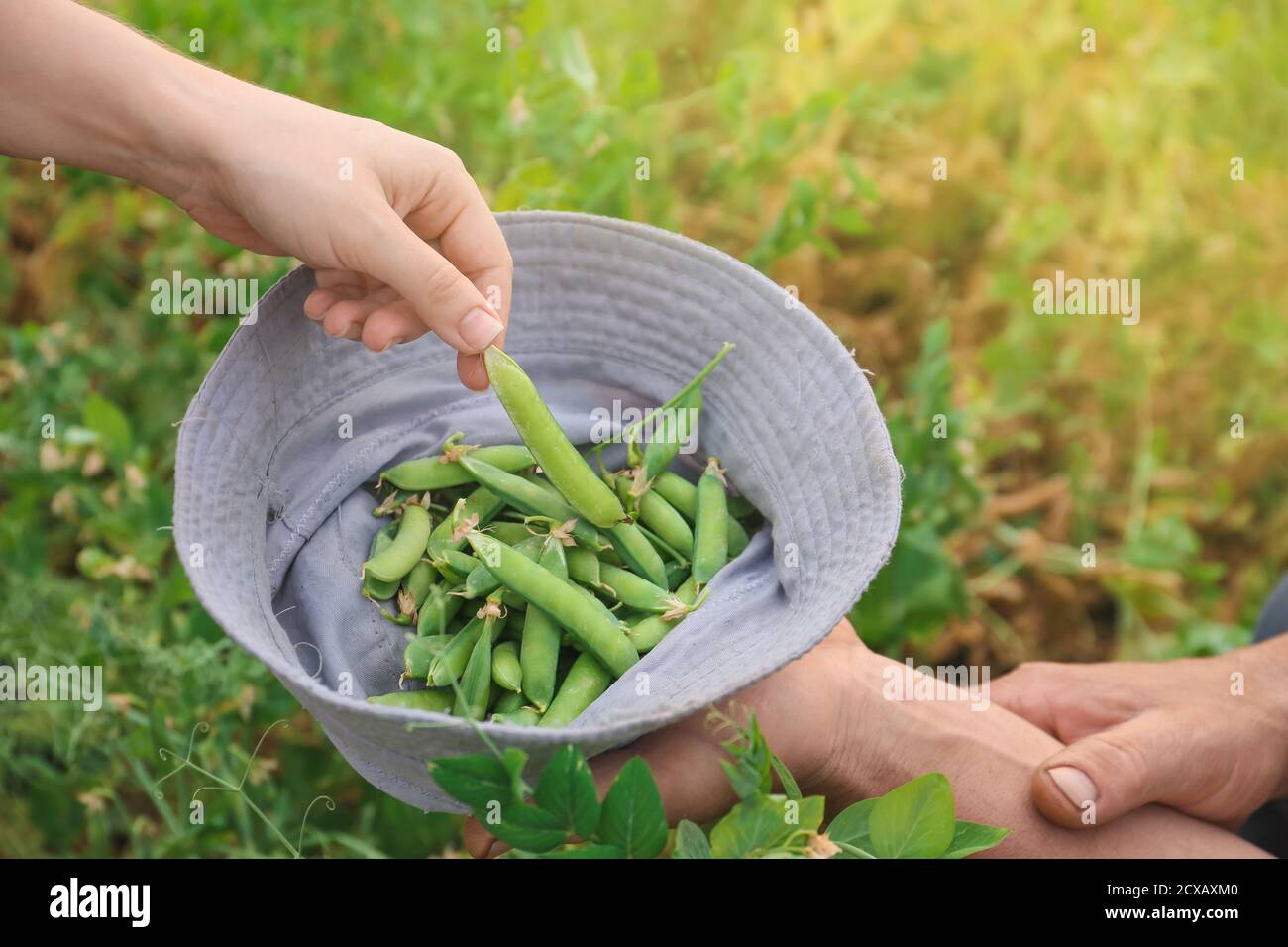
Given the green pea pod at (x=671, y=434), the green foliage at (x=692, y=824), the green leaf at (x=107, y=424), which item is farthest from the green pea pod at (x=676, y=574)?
the green leaf at (x=107, y=424)

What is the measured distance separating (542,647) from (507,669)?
5cm

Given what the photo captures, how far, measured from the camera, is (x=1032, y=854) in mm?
1520

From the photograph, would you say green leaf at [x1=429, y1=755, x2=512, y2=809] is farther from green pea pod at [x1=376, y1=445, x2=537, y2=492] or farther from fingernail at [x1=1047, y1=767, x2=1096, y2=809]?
fingernail at [x1=1047, y1=767, x2=1096, y2=809]

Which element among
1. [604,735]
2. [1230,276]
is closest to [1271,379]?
[1230,276]

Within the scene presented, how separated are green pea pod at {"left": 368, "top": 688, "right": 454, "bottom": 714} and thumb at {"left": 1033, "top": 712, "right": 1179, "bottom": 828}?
2.64 feet

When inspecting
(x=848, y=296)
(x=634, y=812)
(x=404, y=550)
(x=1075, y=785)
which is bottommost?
(x=1075, y=785)

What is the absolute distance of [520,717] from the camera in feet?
4.37

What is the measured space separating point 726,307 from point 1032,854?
33.7 inches

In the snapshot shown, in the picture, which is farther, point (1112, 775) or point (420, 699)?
point (1112, 775)

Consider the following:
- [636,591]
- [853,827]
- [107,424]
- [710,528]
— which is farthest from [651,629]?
[107,424]

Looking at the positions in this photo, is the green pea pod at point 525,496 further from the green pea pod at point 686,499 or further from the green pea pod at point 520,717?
the green pea pod at point 520,717

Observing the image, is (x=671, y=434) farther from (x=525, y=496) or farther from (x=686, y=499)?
(x=525, y=496)

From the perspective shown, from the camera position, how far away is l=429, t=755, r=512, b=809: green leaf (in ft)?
3.36
